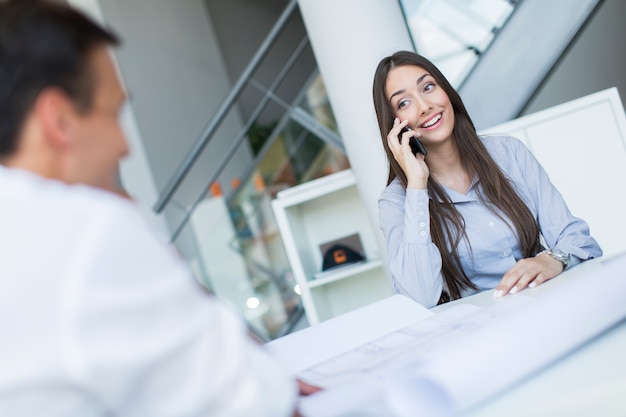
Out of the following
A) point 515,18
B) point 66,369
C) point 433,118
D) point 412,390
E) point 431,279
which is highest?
point 515,18

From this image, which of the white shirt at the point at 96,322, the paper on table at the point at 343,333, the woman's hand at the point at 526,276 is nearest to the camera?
the white shirt at the point at 96,322

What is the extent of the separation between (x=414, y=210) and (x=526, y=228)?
0.96 feet

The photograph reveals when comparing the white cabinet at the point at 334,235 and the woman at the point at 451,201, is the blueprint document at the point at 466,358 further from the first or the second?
the white cabinet at the point at 334,235

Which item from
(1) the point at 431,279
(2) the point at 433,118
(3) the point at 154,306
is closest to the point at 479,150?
(2) the point at 433,118

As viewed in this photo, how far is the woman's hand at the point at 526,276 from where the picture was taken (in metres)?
1.24

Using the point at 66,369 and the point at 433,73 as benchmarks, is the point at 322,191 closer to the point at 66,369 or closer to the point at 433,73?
the point at 433,73

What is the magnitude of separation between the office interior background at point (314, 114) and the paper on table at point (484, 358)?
2069mm

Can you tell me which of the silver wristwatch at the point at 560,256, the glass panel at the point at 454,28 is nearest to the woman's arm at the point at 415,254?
the silver wristwatch at the point at 560,256

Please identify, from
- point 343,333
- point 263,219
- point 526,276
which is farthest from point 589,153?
point 263,219

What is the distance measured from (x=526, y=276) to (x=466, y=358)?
660mm

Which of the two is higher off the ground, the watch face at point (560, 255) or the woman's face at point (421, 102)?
the woman's face at point (421, 102)

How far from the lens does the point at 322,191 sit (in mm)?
3146

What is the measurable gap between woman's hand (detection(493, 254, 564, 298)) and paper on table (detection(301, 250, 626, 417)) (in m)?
0.39

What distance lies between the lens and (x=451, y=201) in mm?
1821
